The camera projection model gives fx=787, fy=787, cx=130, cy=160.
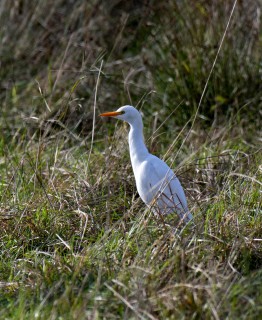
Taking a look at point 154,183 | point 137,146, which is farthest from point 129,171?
point 154,183

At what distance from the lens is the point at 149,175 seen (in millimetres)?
3846

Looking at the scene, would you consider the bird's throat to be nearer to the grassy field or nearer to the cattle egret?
the cattle egret

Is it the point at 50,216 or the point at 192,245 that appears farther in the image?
the point at 50,216

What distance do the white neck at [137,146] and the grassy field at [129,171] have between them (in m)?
0.16

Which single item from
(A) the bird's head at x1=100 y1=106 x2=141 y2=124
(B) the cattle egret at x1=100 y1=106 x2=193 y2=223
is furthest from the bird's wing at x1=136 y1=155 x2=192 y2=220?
(A) the bird's head at x1=100 y1=106 x2=141 y2=124

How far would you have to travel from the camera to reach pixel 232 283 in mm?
2779

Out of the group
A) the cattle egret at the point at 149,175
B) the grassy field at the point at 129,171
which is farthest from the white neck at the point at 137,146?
the grassy field at the point at 129,171

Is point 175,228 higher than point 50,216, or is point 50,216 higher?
point 175,228

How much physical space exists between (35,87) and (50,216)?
2345 millimetres

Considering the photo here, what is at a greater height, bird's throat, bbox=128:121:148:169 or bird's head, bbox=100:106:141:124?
bird's head, bbox=100:106:141:124

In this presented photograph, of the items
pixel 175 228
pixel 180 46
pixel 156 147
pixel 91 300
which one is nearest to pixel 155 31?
pixel 180 46

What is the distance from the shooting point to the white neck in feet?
13.1

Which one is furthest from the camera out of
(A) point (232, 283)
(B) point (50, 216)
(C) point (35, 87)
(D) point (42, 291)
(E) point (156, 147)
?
(C) point (35, 87)

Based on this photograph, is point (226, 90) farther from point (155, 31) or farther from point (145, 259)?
point (145, 259)
